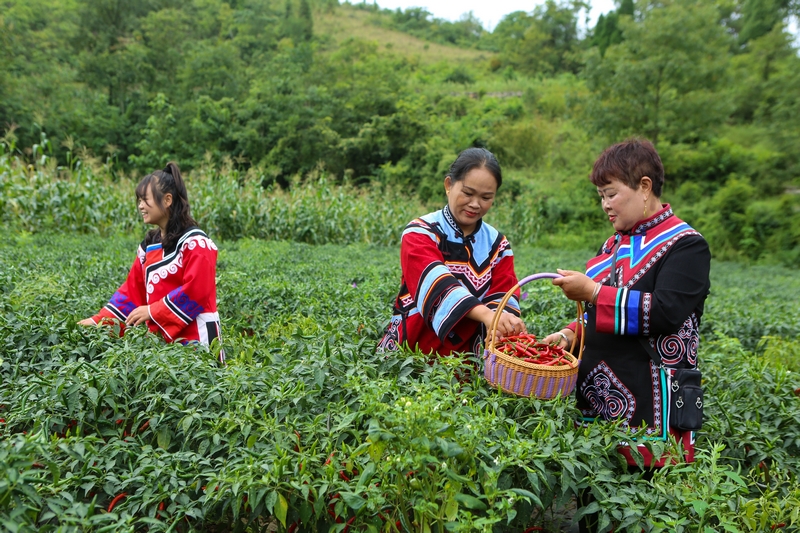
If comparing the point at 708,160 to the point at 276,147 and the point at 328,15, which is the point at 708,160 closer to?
the point at 276,147

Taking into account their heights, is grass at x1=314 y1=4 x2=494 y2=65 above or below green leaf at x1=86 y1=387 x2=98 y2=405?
above

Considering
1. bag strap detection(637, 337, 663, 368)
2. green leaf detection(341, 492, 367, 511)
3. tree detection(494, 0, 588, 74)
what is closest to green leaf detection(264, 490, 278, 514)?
green leaf detection(341, 492, 367, 511)

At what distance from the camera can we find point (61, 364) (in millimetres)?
2822

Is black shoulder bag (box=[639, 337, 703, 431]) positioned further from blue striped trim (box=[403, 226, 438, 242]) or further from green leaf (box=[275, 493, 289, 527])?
green leaf (box=[275, 493, 289, 527])

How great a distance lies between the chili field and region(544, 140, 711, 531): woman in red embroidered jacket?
0.61 feet

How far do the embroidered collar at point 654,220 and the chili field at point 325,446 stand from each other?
0.80 metres

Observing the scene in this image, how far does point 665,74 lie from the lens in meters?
20.8

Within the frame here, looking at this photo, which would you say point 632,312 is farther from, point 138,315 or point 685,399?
point 138,315

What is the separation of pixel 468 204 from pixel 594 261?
0.66 m

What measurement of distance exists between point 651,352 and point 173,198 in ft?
9.27

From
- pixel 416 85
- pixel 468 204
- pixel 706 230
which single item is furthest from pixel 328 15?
pixel 468 204

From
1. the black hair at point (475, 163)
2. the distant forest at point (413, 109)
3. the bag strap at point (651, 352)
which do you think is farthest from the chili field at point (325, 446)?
the distant forest at point (413, 109)

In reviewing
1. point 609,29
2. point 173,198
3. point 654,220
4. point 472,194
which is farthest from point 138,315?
point 609,29

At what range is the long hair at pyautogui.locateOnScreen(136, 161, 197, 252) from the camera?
3.67 m
